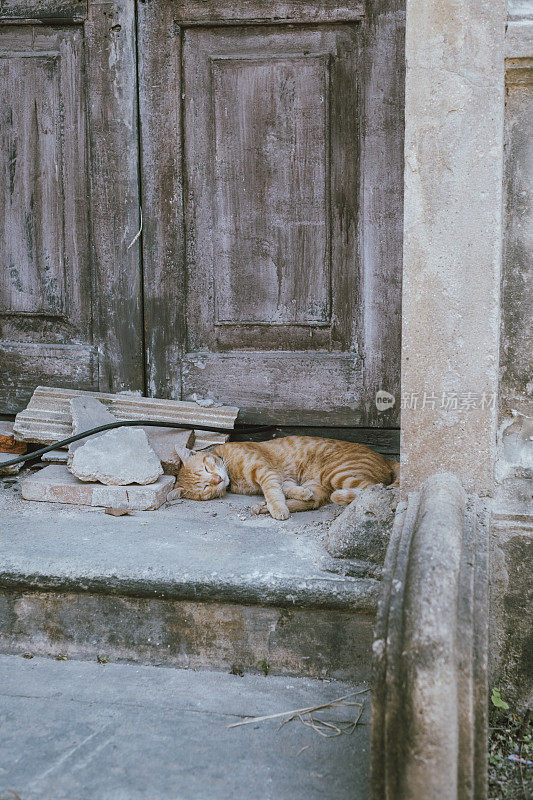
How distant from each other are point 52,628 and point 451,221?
6.30 ft

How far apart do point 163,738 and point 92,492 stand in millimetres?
1232

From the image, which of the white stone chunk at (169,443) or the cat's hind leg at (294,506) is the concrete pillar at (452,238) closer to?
the cat's hind leg at (294,506)

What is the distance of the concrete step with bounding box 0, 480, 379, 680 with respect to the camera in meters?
2.61

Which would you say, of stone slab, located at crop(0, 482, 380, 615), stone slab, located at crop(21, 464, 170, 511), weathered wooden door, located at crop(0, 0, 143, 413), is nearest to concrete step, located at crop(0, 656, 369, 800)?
stone slab, located at crop(0, 482, 380, 615)

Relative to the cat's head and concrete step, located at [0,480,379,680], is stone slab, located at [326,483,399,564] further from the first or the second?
the cat's head

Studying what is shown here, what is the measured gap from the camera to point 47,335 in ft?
13.5

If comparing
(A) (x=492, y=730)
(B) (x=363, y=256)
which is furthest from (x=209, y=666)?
(B) (x=363, y=256)

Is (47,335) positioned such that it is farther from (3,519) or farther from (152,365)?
(3,519)

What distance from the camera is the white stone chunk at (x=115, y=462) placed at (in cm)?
334

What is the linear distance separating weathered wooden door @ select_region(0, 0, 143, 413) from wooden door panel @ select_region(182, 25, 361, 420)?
32 cm

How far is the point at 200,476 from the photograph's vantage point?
3535mm

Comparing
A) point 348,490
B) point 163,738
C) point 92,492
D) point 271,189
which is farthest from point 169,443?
point 163,738

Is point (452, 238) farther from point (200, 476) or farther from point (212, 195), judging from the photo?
point (212, 195)

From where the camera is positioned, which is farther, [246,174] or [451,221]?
[246,174]
